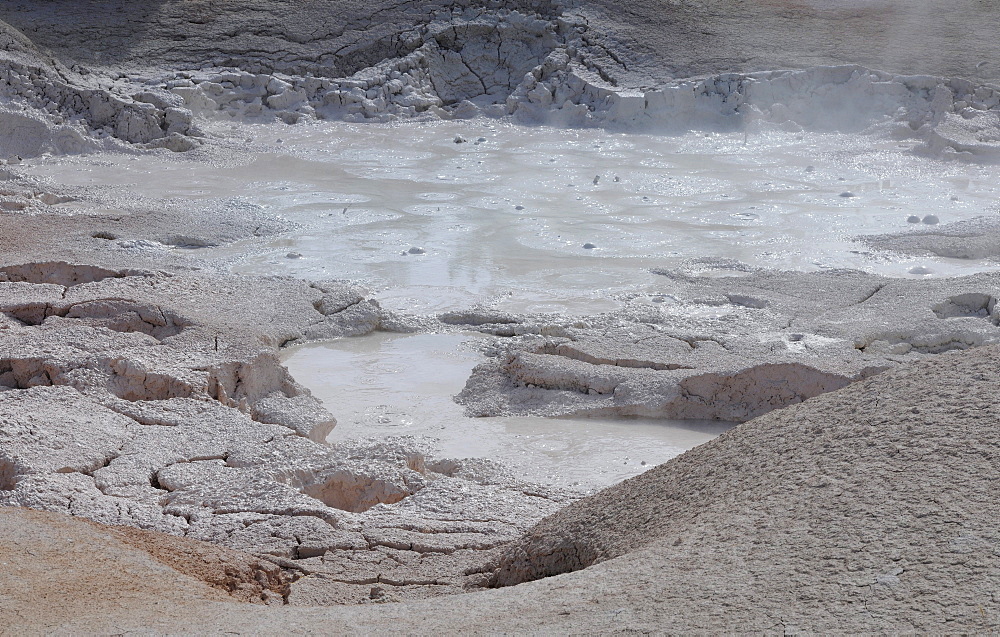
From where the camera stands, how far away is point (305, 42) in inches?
462

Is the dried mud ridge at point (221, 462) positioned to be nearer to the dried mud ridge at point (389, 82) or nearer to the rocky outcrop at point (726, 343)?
the rocky outcrop at point (726, 343)

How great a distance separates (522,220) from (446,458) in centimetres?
390

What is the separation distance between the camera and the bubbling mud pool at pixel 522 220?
159 inches

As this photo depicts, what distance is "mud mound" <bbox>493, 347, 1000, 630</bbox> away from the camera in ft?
5.31

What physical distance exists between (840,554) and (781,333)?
127 inches

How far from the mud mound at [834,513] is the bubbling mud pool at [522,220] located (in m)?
1.12

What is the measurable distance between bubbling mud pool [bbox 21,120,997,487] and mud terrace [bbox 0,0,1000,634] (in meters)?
0.19

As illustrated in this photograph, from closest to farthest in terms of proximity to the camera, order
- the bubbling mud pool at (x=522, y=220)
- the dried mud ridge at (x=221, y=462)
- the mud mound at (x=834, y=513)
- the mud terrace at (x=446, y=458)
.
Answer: the mud mound at (x=834, y=513)
the mud terrace at (x=446, y=458)
the dried mud ridge at (x=221, y=462)
the bubbling mud pool at (x=522, y=220)

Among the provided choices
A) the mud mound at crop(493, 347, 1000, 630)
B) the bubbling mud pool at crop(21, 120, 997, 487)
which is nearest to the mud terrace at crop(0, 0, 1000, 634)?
the mud mound at crop(493, 347, 1000, 630)

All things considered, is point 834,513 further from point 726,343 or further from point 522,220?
point 522,220

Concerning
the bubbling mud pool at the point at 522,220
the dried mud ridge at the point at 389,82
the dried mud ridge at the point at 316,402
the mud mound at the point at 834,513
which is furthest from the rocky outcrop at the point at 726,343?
the dried mud ridge at the point at 389,82

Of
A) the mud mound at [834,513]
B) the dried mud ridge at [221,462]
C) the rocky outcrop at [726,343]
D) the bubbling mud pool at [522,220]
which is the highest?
the mud mound at [834,513]

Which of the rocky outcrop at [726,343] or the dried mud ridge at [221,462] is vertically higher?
the dried mud ridge at [221,462]

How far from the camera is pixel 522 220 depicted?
7.19 meters
